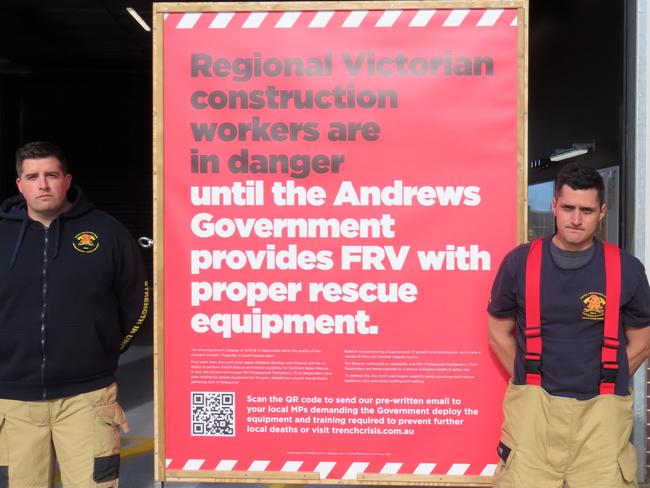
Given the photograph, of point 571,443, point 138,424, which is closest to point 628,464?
point 571,443

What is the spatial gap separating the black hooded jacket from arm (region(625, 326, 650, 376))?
2286mm

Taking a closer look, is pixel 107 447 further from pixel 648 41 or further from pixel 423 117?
pixel 648 41

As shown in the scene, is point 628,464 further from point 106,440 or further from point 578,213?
point 106,440

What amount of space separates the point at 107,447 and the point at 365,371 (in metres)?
1.22

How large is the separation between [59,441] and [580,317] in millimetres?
2330

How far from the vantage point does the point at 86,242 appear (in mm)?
3299

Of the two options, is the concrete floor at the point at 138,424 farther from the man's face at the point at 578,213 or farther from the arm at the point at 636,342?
the man's face at the point at 578,213

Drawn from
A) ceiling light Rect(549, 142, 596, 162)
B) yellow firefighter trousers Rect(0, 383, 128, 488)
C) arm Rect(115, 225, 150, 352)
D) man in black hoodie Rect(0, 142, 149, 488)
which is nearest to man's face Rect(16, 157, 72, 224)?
man in black hoodie Rect(0, 142, 149, 488)

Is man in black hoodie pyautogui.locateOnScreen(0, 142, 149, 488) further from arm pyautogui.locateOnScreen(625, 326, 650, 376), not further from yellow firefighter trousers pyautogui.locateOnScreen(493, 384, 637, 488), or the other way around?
arm pyautogui.locateOnScreen(625, 326, 650, 376)

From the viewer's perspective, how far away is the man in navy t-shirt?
9.47 feet

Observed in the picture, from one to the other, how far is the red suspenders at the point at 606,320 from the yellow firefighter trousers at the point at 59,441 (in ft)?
6.24

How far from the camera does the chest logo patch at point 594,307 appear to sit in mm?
2871

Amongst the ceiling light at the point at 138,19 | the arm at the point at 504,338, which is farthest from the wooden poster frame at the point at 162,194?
the ceiling light at the point at 138,19

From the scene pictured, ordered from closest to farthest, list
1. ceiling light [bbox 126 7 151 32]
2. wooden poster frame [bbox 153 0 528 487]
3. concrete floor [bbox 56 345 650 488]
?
wooden poster frame [bbox 153 0 528 487] < concrete floor [bbox 56 345 650 488] < ceiling light [bbox 126 7 151 32]
